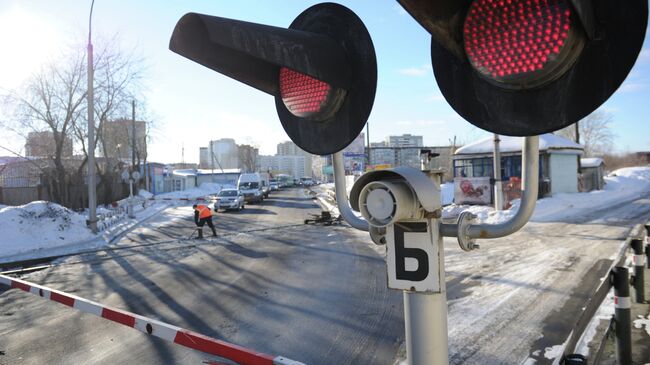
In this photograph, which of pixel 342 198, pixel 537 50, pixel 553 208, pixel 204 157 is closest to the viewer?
pixel 537 50

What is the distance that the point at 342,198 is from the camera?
1.91m

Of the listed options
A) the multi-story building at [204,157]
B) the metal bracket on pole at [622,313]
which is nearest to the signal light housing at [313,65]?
the metal bracket on pole at [622,313]

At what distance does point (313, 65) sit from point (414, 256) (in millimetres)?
803

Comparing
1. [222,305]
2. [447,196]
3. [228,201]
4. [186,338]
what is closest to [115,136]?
[228,201]

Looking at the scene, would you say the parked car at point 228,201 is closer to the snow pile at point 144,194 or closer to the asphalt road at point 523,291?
the snow pile at point 144,194

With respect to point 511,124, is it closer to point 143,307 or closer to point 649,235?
point 143,307

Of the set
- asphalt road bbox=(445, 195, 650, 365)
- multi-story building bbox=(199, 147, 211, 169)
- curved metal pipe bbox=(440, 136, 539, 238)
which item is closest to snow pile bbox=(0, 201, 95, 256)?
asphalt road bbox=(445, 195, 650, 365)

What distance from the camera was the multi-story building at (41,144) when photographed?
2693 centimetres

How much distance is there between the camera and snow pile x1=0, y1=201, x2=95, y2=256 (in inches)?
558

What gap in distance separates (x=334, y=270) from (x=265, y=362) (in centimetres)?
724

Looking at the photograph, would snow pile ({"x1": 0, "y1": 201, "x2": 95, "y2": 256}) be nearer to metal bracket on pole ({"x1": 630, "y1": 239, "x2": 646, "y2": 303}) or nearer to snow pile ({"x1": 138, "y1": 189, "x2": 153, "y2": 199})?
metal bracket on pole ({"x1": 630, "y1": 239, "x2": 646, "y2": 303})

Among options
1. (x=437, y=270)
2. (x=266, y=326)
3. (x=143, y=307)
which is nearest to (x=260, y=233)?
(x=143, y=307)

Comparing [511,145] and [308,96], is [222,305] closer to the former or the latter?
[308,96]

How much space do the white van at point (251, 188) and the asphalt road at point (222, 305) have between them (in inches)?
943
